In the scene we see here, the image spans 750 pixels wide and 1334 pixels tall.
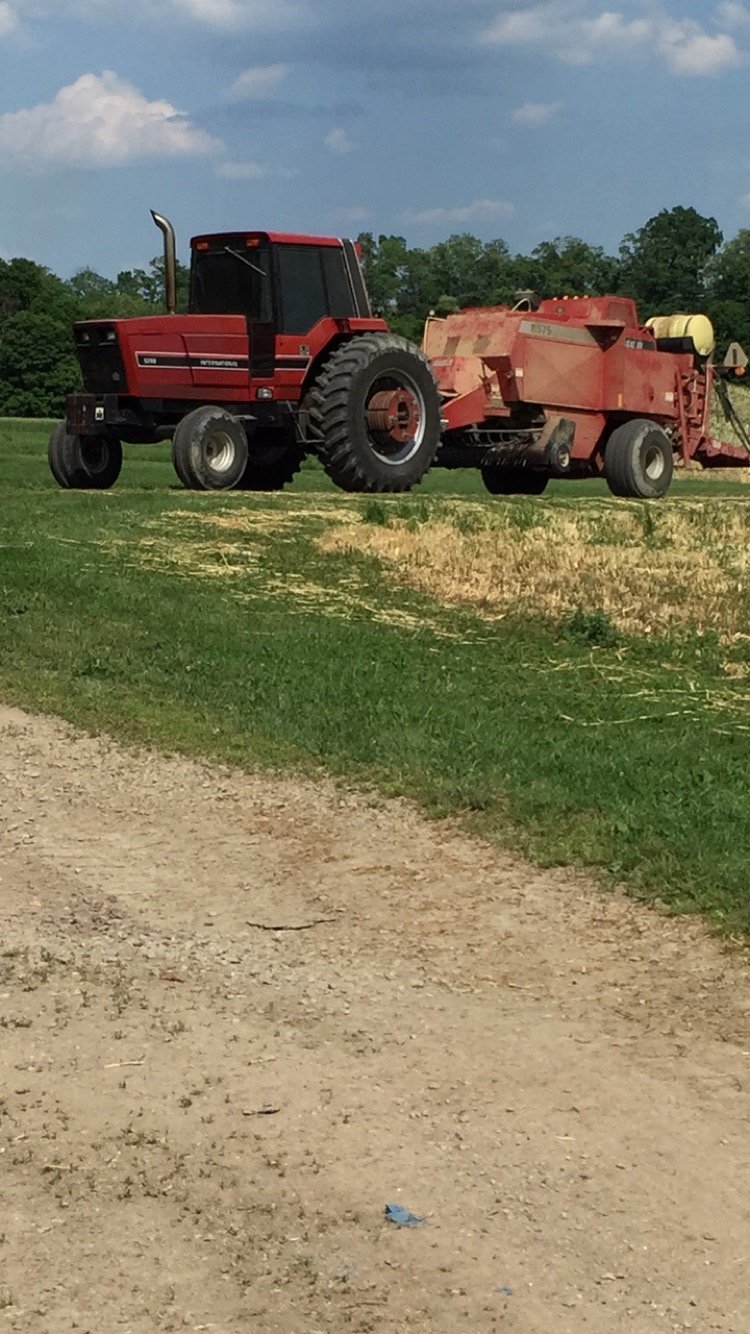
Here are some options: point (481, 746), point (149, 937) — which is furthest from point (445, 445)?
point (149, 937)

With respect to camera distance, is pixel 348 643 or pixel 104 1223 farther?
pixel 348 643

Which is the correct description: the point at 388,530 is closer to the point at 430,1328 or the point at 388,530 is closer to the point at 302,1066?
the point at 302,1066

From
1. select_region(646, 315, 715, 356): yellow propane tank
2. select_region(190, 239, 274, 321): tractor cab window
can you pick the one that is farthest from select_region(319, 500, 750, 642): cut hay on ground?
select_region(646, 315, 715, 356): yellow propane tank

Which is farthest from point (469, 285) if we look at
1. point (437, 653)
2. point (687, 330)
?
point (437, 653)

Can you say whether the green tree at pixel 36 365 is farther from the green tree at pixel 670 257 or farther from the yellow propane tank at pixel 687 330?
the yellow propane tank at pixel 687 330

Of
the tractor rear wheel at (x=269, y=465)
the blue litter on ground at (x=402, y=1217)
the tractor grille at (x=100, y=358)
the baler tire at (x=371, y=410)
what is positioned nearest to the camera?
the blue litter on ground at (x=402, y=1217)

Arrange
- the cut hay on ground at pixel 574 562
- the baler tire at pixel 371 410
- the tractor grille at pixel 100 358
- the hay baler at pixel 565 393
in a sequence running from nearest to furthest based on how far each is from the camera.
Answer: the cut hay on ground at pixel 574 562, the baler tire at pixel 371 410, the tractor grille at pixel 100 358, the hay baler at pixel 565 393

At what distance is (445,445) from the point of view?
23.8 metres

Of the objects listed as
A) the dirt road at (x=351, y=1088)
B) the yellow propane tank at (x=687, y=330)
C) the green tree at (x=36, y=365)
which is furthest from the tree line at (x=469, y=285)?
the dirt road at (x=351, y=1088)

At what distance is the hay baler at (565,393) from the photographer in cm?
2312

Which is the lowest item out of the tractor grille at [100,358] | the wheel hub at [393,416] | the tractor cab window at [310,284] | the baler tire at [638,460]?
the baler tire at [638,460]

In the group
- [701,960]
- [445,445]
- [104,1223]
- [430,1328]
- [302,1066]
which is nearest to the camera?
[430,1328]

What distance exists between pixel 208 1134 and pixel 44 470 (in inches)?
836

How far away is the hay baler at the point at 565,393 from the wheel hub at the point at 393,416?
1.08m
